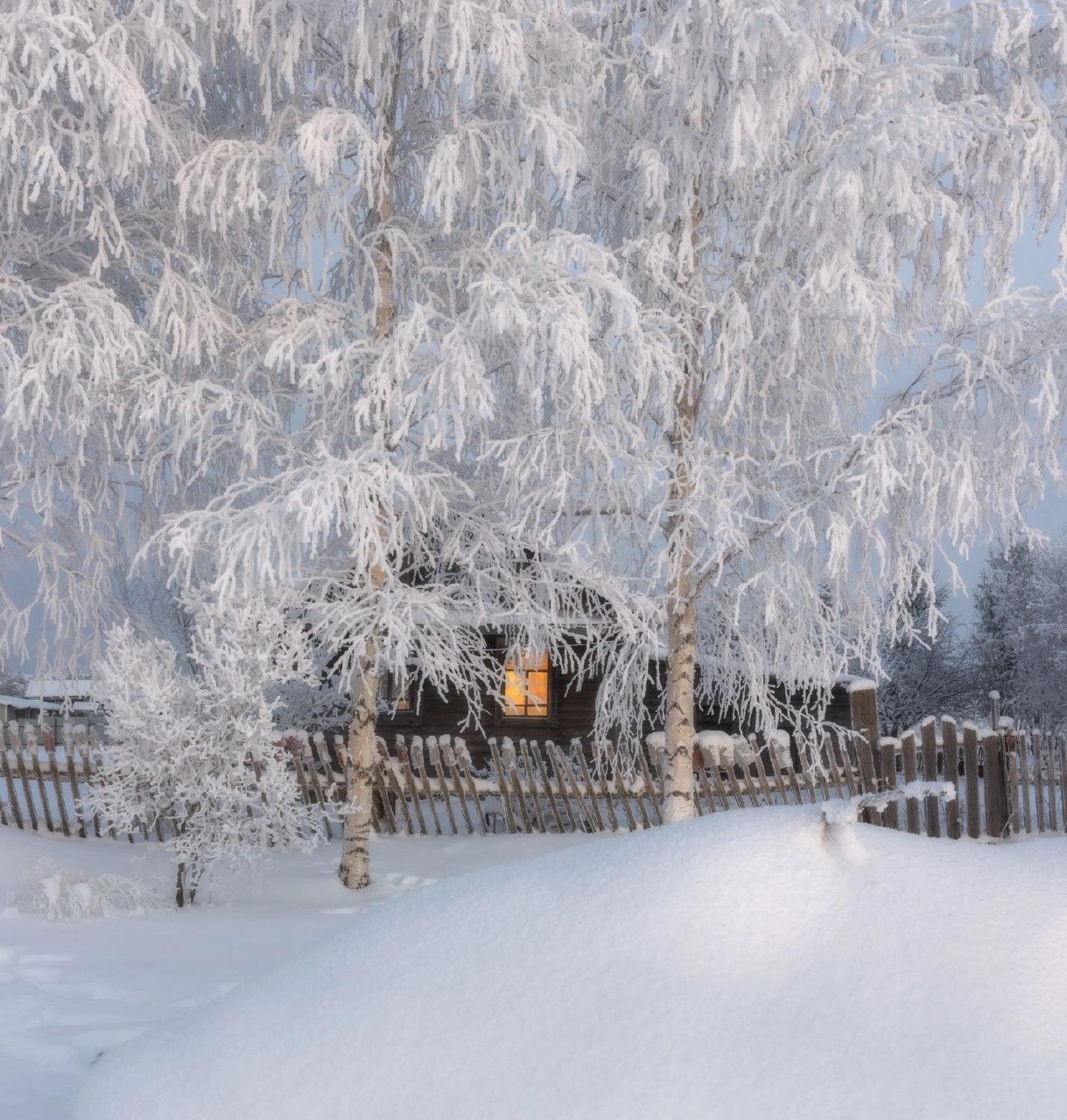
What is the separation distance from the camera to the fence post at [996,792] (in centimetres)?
1257

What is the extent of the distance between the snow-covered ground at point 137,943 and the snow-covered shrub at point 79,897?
13 centimetres

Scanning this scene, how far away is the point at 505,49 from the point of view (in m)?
9.38

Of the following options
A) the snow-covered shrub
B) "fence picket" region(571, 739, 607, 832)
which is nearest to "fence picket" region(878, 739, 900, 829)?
"fence picket" region(571, 739, 607, 832)

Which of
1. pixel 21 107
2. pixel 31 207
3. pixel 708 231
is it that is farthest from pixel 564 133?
pixel 31 207

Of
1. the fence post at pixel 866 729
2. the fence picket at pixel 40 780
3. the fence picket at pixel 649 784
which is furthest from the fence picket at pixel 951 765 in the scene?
the fence picket at pixel 40 780

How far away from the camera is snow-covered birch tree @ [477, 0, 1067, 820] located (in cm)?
877

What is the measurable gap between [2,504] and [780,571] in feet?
24.7

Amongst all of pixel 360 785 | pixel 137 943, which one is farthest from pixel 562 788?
pixel 137 943

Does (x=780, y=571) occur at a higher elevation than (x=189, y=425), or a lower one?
lower

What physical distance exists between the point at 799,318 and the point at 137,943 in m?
7.00

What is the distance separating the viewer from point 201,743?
29.8 feet

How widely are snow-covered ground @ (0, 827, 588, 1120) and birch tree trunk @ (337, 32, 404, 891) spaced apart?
0.29 meters

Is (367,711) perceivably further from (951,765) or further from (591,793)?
(951,765)

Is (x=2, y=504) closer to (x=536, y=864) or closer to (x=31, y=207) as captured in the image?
(x=31, y=207)
